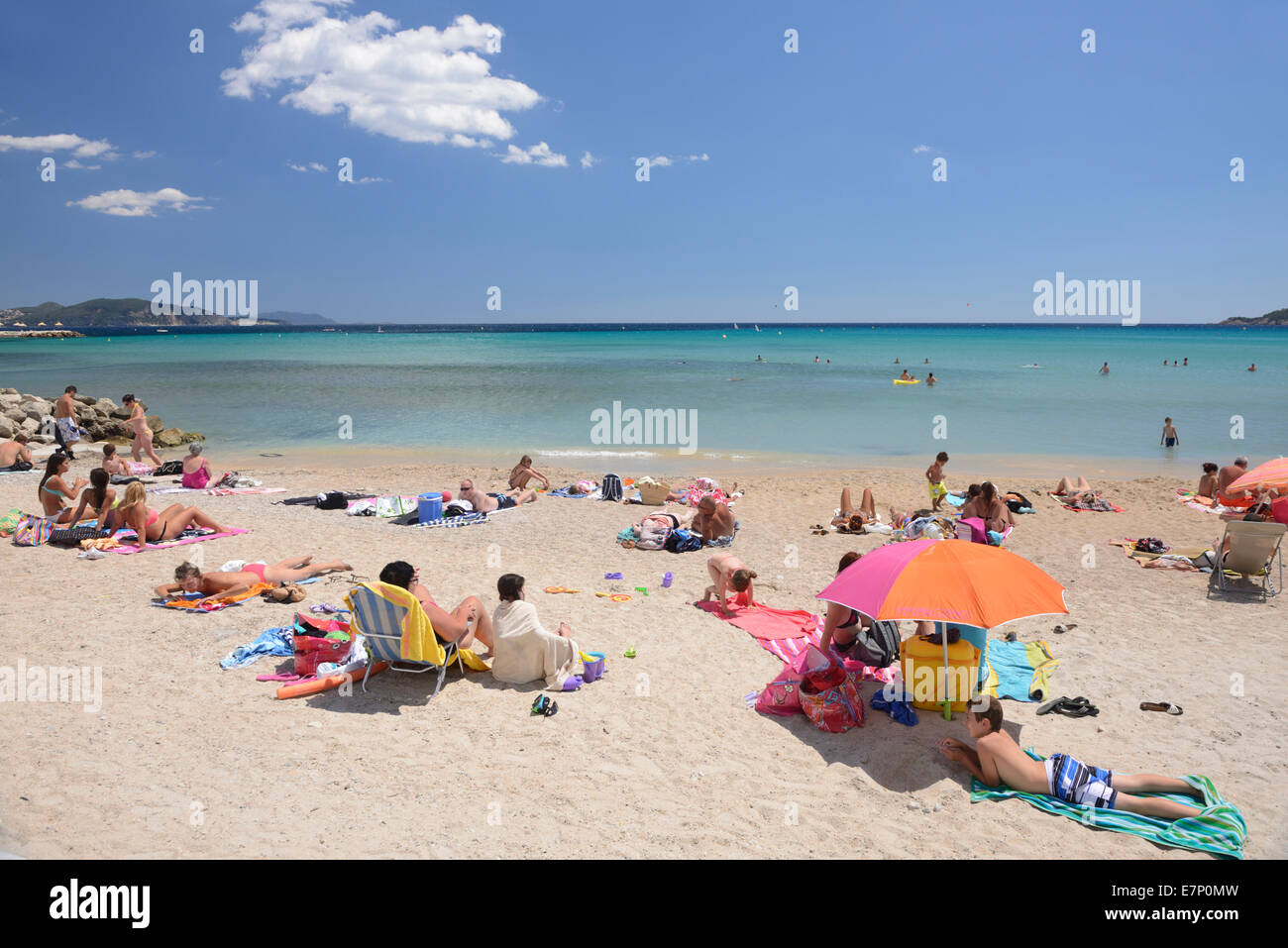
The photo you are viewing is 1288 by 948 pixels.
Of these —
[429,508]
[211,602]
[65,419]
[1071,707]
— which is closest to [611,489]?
[429,508]

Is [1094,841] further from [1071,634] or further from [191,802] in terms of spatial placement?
[191,802]

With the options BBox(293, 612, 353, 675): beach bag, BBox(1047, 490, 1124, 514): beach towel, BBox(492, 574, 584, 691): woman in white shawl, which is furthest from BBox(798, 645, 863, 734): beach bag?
BBox(1047, 490, 1124, 514): beach towel

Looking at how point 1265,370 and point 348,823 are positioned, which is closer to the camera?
point 348,823

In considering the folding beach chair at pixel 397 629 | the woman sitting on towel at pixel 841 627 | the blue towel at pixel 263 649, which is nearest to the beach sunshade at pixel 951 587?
the woman sitting on towel at pixel 841 627

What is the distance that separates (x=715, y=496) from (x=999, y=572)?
18.4 feet

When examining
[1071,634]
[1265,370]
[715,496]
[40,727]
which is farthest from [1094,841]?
[1265,370]

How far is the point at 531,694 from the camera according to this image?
17.6 ft

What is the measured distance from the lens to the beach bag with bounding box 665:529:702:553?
9.72 m

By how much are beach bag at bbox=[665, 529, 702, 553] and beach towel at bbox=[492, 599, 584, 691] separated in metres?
4.25

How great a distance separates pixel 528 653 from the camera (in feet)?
18.0

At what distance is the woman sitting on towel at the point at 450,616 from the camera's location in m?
5.37

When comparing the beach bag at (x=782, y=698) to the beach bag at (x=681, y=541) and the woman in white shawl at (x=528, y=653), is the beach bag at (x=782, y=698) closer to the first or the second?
the woman in white shawl at (x=528, y=653)

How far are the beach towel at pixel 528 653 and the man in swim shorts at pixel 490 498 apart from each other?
6.09 metres
